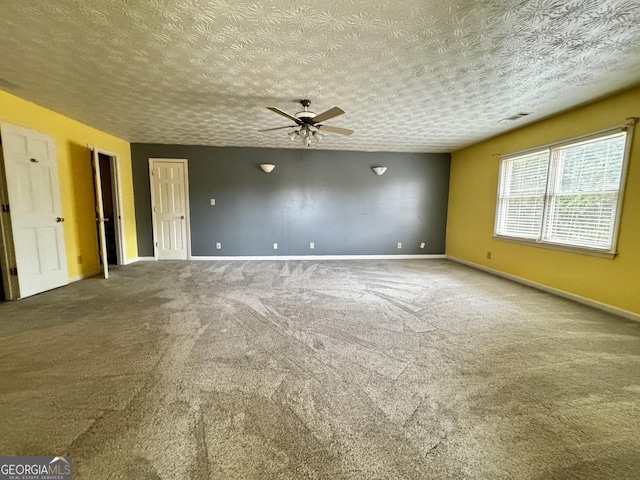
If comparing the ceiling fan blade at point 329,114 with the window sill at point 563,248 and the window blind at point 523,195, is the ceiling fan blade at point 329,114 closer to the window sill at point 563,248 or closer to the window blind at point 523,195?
the window blind at point 523,195

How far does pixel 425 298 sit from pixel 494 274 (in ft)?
7.22

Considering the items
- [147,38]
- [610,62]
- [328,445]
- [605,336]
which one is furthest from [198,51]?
[605,336]

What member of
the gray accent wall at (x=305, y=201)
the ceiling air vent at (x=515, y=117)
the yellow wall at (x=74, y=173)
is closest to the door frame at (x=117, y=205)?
the yellow wall at (x=74, y=173)

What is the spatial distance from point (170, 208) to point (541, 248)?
693 cm

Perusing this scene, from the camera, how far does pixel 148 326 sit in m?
2.53

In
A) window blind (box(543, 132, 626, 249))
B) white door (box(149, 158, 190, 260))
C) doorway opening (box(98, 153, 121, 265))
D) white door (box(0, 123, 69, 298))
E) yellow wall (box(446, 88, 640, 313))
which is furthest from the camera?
white door (box(149, 158, 190, 260))

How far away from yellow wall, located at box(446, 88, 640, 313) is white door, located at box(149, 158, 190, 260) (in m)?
6.15

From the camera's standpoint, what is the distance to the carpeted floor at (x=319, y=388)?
121 cm

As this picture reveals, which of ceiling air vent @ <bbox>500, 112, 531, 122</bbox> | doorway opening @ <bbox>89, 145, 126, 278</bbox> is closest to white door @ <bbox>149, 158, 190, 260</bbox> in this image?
doorway opening @ <bbox>89, 145, 126, 278</bbox>

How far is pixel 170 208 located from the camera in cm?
556

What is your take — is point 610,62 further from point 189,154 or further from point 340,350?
point 189,154

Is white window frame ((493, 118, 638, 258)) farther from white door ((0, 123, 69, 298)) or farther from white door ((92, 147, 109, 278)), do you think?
white door ((0, 123, 69, 298))

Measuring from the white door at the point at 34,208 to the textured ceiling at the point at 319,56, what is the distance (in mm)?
589

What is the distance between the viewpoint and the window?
3004 mm
